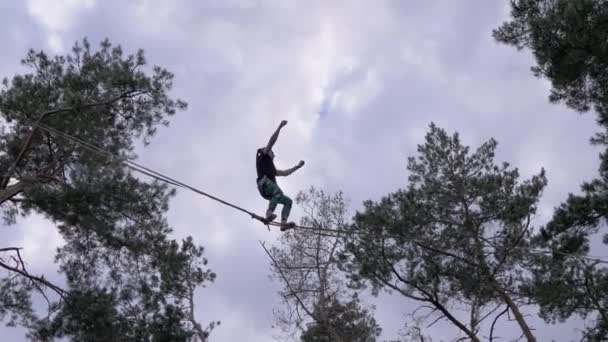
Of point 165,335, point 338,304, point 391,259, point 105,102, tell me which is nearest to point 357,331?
point 338,304

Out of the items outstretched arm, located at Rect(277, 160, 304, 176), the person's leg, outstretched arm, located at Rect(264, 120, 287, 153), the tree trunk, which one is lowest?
the person's leg

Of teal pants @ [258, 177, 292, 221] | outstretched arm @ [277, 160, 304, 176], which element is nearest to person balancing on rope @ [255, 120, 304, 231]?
teal pants @ [258, 177, 292, 221]

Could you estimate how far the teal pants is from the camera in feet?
23.5

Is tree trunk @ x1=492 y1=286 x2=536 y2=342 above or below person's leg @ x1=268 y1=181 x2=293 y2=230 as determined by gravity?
above

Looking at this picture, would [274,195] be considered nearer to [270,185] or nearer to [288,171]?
[270,185]

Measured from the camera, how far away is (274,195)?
718 centimetres

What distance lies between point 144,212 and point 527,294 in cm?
707

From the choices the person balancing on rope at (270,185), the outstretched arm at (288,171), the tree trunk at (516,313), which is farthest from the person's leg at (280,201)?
the tree trunk at (516,313)

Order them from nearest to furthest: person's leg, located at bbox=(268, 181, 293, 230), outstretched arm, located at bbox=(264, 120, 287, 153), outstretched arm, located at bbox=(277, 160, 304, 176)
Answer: outstretched arm, located at bbox=(264, 120, 287, 153)
person's leg, located at bbox=(268, 181, 293, 230)
outstretched arm, located at bbox=(277, 160, 304, 176)

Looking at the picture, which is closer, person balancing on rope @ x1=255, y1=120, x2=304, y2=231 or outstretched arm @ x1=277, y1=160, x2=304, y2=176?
person balancing on rope @ x1=255, y1=120, x2=304, y2=231

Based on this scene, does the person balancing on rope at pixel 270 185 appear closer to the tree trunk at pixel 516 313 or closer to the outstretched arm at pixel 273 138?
the outstretched arm at pixel 273 138

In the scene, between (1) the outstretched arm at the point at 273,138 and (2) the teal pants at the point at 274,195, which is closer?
(1) the outstretched arm at the point at 273,138

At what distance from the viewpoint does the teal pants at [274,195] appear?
7.16 meters

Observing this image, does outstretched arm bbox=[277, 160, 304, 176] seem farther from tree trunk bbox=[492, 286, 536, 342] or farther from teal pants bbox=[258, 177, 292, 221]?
tree trunk bbox=[492, 286, 536, 342]
